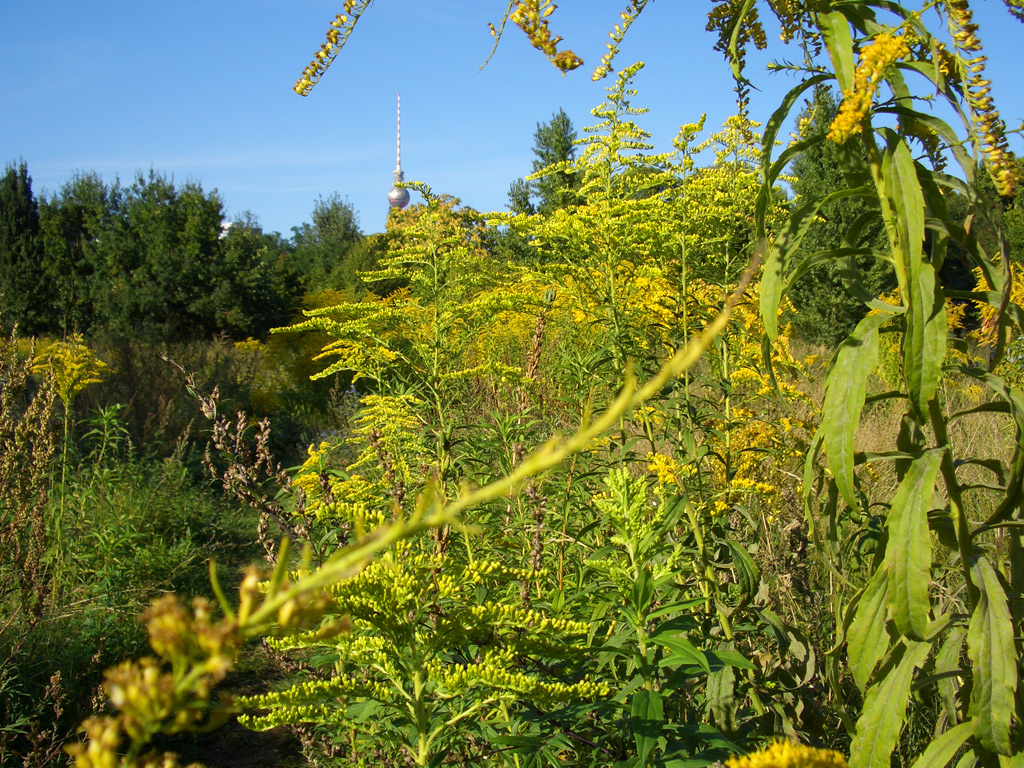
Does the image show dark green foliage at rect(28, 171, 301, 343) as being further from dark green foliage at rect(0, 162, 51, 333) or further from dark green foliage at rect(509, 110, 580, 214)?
dark green foliage at rect(509, 110, 580, 214)

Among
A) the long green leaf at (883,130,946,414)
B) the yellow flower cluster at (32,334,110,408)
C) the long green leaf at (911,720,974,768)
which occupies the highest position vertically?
the yellow flower cluster at (32,334,110,408)

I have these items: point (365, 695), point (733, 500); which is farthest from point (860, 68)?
point (733, 500)

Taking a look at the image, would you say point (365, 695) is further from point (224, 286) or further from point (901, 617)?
point (224, 286)

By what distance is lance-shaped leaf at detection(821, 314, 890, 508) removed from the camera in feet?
4.39

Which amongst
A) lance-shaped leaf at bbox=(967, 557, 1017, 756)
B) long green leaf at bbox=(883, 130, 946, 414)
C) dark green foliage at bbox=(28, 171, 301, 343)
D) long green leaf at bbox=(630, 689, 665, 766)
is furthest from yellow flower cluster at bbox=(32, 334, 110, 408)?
dark green foliage at bbox=(28, 171, 301, 343)

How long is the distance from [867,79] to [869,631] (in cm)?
106

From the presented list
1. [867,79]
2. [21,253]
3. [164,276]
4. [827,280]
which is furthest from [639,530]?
[21,253]

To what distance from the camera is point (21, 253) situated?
18422mm

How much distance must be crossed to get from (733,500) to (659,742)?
1384 mm

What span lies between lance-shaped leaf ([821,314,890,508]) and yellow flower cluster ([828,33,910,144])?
0.39 meters

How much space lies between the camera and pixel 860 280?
60.2 inches

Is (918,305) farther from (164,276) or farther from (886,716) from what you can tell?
(164,276)

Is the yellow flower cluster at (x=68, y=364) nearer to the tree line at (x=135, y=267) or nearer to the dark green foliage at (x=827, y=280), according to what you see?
the tree line at (x=135, y=267)

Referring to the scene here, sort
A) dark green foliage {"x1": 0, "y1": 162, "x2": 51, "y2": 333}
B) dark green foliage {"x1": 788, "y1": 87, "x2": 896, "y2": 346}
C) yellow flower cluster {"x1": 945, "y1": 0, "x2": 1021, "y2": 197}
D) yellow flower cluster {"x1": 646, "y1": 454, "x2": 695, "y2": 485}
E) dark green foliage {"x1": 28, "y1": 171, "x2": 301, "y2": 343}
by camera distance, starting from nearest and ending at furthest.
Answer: yellow flower cluster {"x1": 945, "y1": 0, "x2": 1021, "y2": 197}, yellow flower cluster {"x1": 646, "y1": 454, "x2": 695, "y2": 485}, dark green foliage {"x1": 788, "y1": 87, "x2": 896, "y2": 346}, dark green foliage {"x1": 28, "y1": 171, "x2": 301, "y2": 343}, dark green foliage {"x1": 0, "y1": 162, "x2": 51, "y2": 333}
